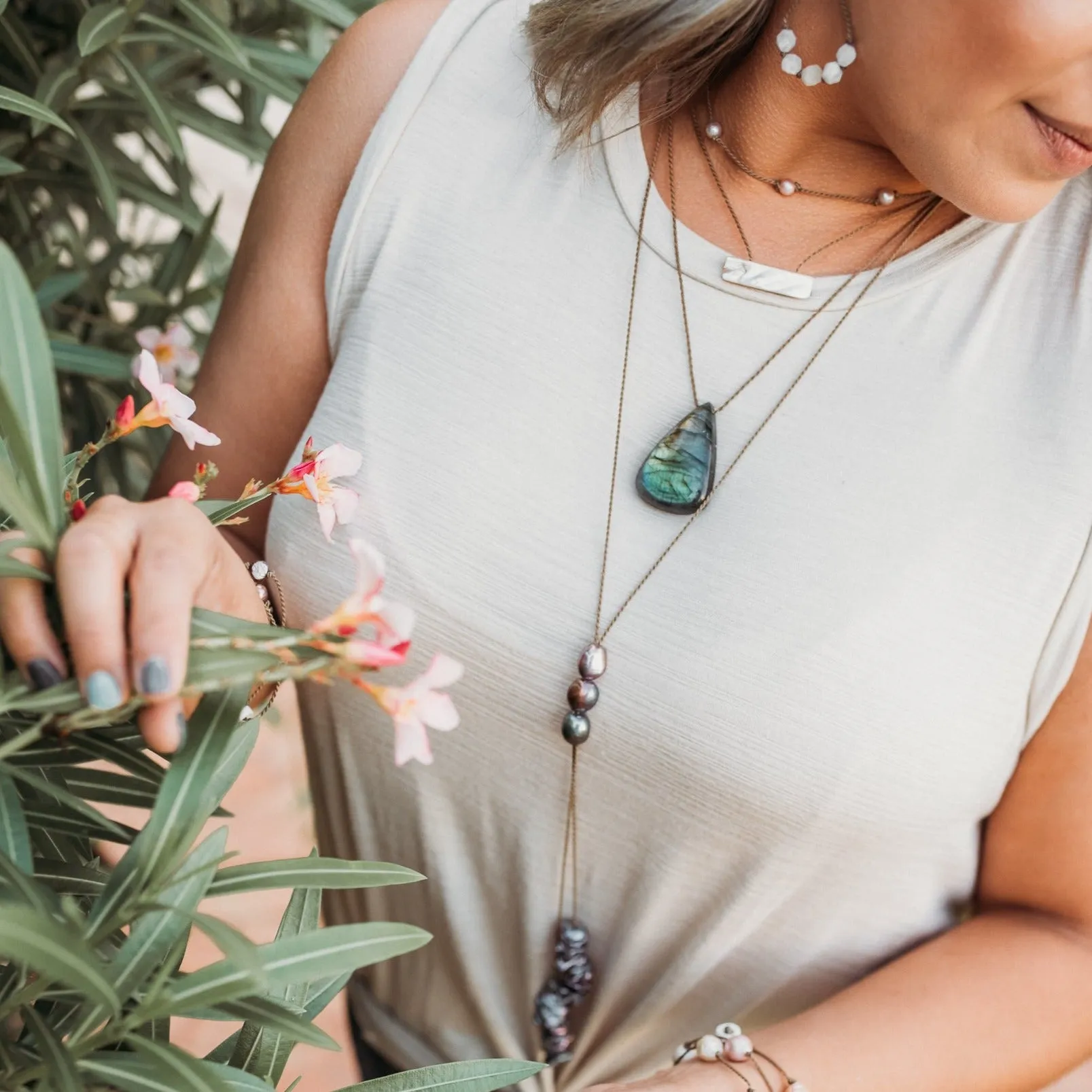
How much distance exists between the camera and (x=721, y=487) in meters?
0.90

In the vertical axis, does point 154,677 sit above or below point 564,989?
above

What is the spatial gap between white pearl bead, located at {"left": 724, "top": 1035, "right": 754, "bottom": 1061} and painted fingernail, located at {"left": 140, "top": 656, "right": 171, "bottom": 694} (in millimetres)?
548

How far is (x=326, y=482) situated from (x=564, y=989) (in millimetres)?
550

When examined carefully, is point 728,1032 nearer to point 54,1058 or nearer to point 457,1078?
point 457,1078

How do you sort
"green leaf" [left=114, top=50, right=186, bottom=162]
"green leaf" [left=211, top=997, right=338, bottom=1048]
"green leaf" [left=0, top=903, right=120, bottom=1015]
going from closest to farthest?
"green leaf" [left=0, top=903, right=120, bottom=1015] → "green leaf" [left=211, top=997, right=338, bottom=1048] → "green leaf" [left=114, top=50, right=186, bottom=162]

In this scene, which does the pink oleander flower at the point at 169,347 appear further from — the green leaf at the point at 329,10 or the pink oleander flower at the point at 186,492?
the pink oleander flower at the point at 186,492

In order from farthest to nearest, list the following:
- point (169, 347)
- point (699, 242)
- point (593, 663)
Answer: point (169, 347), point (699, 242), point (593, 663)

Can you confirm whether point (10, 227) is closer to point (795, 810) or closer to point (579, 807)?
point (579, 807)

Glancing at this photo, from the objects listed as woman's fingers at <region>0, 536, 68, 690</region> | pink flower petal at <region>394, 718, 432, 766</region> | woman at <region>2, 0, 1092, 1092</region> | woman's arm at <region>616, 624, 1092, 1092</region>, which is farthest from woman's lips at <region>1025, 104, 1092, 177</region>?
woman's fingers at <region>0, 536, 68, 690</region>

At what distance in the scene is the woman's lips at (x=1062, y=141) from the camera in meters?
0.79

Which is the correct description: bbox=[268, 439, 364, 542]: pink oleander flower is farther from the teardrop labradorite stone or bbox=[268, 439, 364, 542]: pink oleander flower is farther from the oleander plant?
the teardrop labradorite stone

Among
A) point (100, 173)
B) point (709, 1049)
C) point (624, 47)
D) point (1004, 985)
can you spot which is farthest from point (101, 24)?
point (1004, 985)

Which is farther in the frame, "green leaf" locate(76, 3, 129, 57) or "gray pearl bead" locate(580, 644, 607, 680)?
"green leaf" locate(76, 3, 129, 57)

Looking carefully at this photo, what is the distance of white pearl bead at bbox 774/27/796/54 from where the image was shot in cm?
95
